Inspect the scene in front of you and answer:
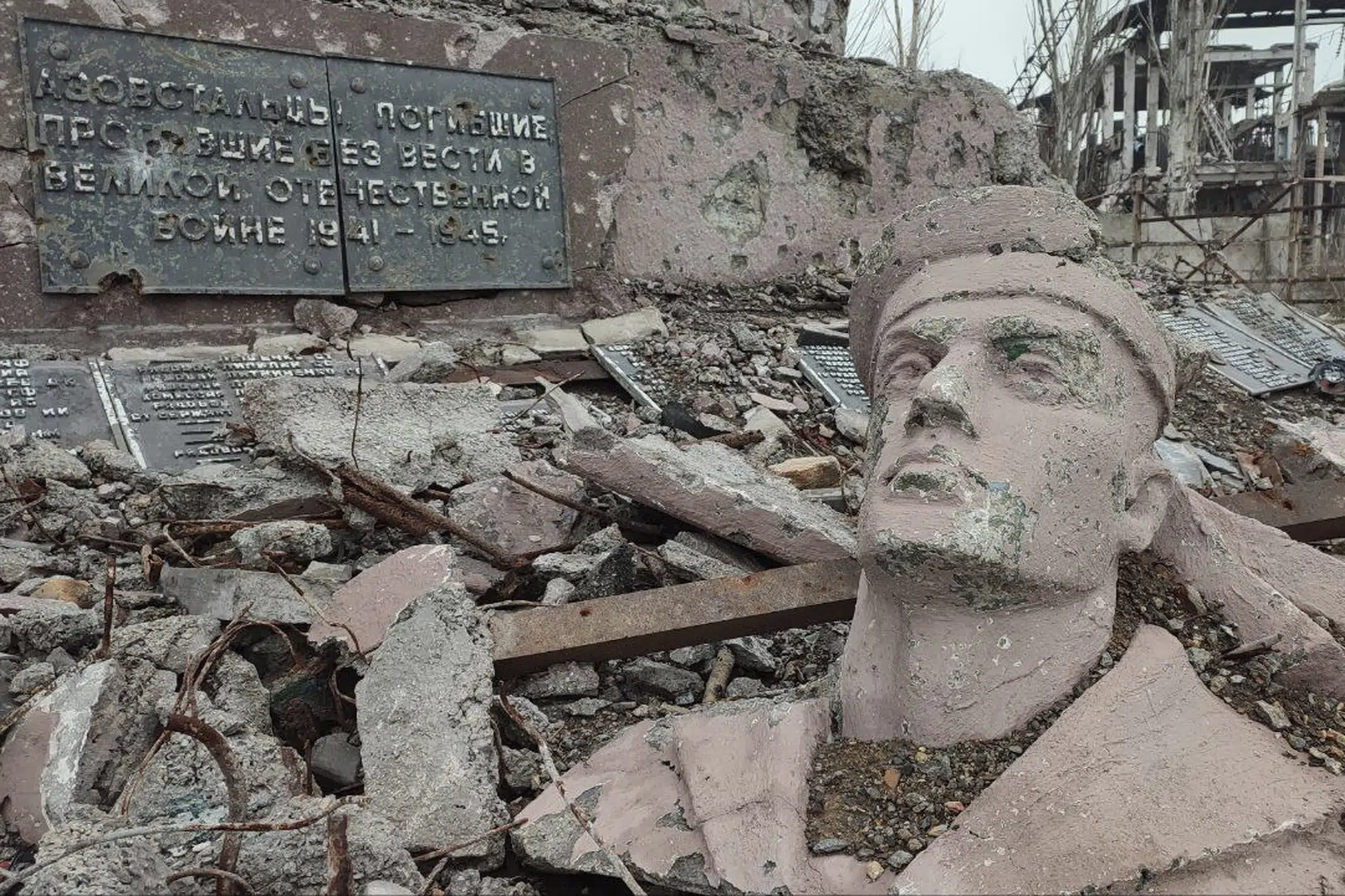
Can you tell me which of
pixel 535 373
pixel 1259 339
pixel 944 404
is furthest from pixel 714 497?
pixel 1259 339

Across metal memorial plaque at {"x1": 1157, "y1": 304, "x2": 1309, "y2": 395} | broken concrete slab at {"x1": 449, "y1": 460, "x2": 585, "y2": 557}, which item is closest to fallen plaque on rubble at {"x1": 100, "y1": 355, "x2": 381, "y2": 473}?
broken concrete slab at {"x1": 449, "y1": 460, "x2": 585, "y2": 557}

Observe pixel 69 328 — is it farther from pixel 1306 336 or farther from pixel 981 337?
pixel 1306 336

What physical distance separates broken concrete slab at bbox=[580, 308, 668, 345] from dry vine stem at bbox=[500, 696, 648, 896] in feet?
12.5

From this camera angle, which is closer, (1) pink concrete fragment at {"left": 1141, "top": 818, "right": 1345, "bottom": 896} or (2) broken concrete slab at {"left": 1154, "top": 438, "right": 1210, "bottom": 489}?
(1) pink concrete fragment at {"left": 1141, "top": 818, "right": 1345, "bottom": 896}

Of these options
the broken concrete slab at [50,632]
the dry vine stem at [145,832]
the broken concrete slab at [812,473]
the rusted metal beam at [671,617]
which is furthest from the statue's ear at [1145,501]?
the broken concrete slab at [50,632]

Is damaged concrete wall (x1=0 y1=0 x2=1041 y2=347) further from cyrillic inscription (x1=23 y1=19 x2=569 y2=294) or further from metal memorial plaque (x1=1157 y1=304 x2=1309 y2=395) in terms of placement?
metal memorial plaque (x1=1157 y1=304 x2=1309 y2=395)

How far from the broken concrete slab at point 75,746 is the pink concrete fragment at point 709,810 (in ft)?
2.58

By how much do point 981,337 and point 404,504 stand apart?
1.79 meters

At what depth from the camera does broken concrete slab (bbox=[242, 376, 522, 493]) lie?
348 cm

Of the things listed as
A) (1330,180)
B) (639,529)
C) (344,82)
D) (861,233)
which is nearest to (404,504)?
(639,529)

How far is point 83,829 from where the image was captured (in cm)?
172

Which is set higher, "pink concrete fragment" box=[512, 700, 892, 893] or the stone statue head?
the stone statue head

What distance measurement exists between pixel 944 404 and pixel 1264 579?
3.40ft

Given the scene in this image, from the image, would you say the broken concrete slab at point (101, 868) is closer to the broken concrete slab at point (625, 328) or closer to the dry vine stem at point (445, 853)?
the dry vine stem at point (445, 853)
